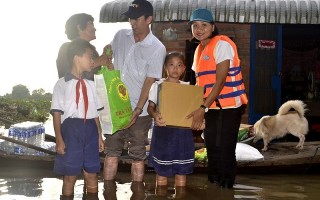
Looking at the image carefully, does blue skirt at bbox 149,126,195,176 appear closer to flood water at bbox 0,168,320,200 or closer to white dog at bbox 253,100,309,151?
flood water at bbox 0,168,320,200

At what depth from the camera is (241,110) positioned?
561 centimetres

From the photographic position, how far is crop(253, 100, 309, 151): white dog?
899 cm

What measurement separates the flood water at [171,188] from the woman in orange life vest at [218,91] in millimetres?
434

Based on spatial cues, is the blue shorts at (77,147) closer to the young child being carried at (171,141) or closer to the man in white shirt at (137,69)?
the man in white shirt at (137,69)

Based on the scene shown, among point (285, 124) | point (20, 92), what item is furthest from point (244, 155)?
point (20, 92)

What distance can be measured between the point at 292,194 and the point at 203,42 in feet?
7.40

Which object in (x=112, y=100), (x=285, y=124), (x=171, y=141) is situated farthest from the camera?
(x=285, y=124)

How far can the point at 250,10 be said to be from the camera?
401 inches

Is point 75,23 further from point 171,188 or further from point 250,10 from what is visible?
point 250,10

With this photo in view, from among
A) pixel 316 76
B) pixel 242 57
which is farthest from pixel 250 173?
pixel 316 76

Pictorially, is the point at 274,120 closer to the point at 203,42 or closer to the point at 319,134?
the point at 319,134

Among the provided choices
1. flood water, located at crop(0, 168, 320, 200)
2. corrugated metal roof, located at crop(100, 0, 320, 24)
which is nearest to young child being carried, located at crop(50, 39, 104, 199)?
flood water, located at crop(0, 168, 320, 200)

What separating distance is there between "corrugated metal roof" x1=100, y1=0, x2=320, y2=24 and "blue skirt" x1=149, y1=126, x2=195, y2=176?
530 cm

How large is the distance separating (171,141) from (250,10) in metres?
5.62
